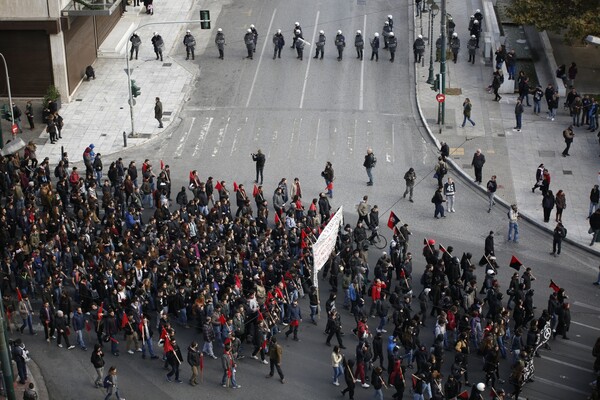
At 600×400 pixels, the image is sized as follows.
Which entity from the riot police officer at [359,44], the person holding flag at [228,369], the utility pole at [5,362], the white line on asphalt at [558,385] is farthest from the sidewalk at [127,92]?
the white line on asphalt at [558,385]

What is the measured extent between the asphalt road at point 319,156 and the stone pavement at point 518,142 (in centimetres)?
92

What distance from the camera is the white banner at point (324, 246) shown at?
1463 inches

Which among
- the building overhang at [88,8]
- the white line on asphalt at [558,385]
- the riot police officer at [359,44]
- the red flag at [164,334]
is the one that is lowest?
the white line on asphalt at [558,385]

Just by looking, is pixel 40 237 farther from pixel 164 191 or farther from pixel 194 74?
pixel 194 74

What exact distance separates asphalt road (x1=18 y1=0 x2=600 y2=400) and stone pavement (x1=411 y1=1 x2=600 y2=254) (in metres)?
0.92

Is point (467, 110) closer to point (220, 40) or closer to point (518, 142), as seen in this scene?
point (518, 142)

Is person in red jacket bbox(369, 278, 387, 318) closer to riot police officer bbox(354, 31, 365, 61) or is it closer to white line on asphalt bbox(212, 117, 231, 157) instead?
→ white line on asphalt bbox(212, 117, 231, 157)

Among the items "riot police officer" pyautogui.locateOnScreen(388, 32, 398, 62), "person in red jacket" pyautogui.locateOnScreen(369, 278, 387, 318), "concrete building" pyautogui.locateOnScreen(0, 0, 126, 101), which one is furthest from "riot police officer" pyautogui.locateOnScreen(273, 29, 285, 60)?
"person in red jacket" pyautogui.locateOnScreen(369, 278, 387, 318)

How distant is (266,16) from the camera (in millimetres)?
65188

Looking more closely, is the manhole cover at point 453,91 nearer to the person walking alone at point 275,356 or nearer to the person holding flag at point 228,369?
the person walking alone at point 275,356

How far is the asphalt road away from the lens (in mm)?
35406

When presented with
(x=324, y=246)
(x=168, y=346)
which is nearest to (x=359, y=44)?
(x=324, y=246)

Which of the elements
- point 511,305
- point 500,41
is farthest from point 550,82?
point 511,305

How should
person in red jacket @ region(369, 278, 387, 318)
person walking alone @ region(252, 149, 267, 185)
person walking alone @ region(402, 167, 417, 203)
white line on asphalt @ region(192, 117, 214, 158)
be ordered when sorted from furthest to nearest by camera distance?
white line on asphalt @ region(192, 117, 214, 158)
person walking alone @ region(252, 149, 267, 185)
person walking alone @ region(402, 167, 417, 203)
person in red jacket @ region(369, 278, 387, 318)
